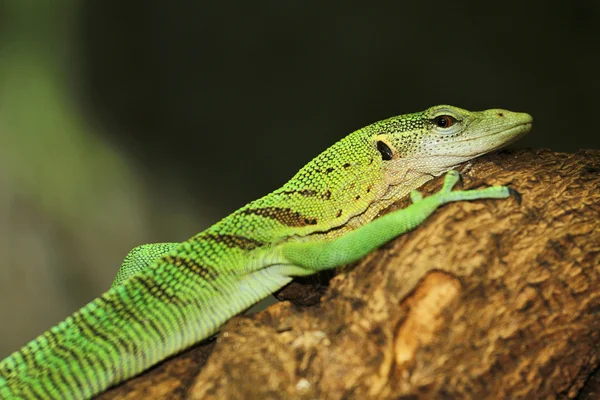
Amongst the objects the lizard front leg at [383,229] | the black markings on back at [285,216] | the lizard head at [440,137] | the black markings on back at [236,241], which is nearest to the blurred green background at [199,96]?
the lizard head at [440,137]

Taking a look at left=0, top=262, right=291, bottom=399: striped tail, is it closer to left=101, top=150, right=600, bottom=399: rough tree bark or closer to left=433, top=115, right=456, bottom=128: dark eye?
left=101, top=150, right=600, bottom=399: rough tree bark

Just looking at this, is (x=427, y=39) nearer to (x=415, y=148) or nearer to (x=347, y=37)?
(x=347, y=37)

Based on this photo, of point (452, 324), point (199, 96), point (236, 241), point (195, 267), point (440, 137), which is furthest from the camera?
point (199, 96)

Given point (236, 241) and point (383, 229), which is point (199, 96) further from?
point (383, 229)

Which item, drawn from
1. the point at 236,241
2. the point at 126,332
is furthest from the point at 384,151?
the point at 126,332

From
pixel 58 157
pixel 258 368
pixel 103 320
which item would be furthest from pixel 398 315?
pixel 58 157
